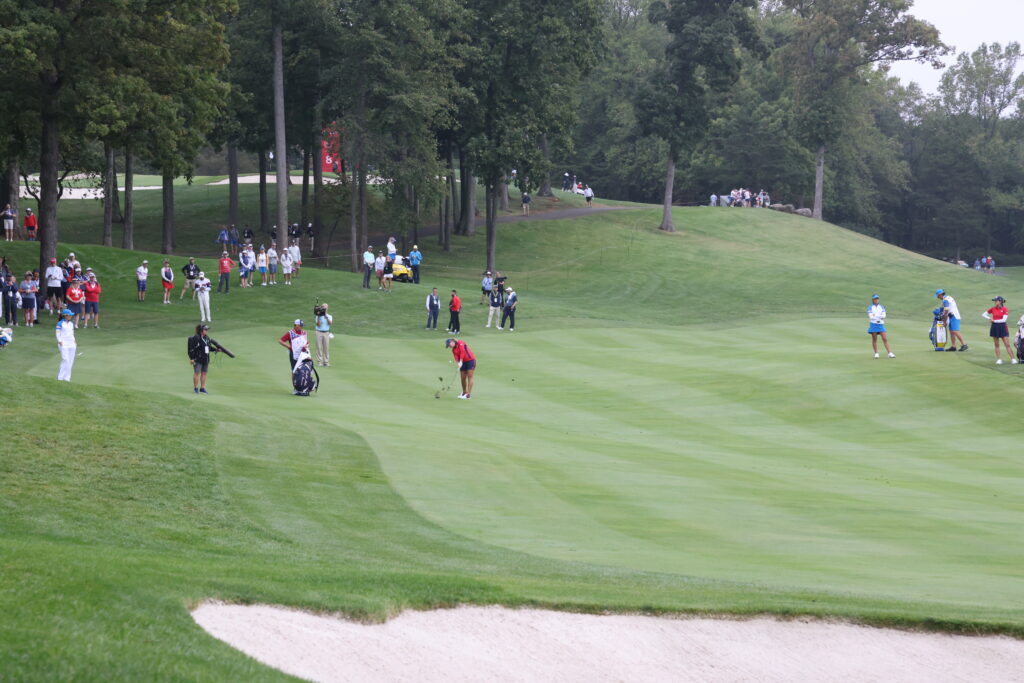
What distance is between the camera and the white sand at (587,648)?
346 inches

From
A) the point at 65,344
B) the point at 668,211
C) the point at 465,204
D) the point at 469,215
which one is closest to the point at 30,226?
the point at 465,204

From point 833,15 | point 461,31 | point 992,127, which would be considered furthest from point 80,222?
point 992,127

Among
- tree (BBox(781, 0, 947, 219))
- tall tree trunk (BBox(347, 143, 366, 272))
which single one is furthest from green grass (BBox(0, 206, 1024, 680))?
tree (BBox(781, 0, 947, 219))

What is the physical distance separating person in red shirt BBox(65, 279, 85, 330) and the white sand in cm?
3319

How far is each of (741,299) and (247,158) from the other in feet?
227

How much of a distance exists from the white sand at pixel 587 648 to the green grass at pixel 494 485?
Result: 10.4 inches

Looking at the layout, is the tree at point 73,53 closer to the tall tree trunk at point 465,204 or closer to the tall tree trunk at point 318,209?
the tall tree trunk at point 318,209

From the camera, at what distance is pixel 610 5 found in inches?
4466

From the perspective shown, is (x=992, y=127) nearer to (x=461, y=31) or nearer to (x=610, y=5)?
(x=610, y=5)

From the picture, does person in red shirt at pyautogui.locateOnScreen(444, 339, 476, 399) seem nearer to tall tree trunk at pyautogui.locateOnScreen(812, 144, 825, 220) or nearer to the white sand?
the white sand

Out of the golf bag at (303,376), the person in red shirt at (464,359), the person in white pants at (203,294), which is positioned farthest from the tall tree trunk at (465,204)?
the golf bag at (303,376)

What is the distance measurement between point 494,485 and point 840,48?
80.0 m

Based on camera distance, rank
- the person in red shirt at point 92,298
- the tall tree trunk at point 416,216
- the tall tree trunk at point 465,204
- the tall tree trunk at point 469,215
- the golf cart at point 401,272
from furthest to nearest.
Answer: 1. the tall tree trunk at point 469,215
2. the tall tree trunk at point 465,204
3. the tall tree trunk at point 416,216
4. the golf cart at point 401,272
5. the person in red shirt at point 92,298

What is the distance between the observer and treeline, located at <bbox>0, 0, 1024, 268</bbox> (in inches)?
1737
